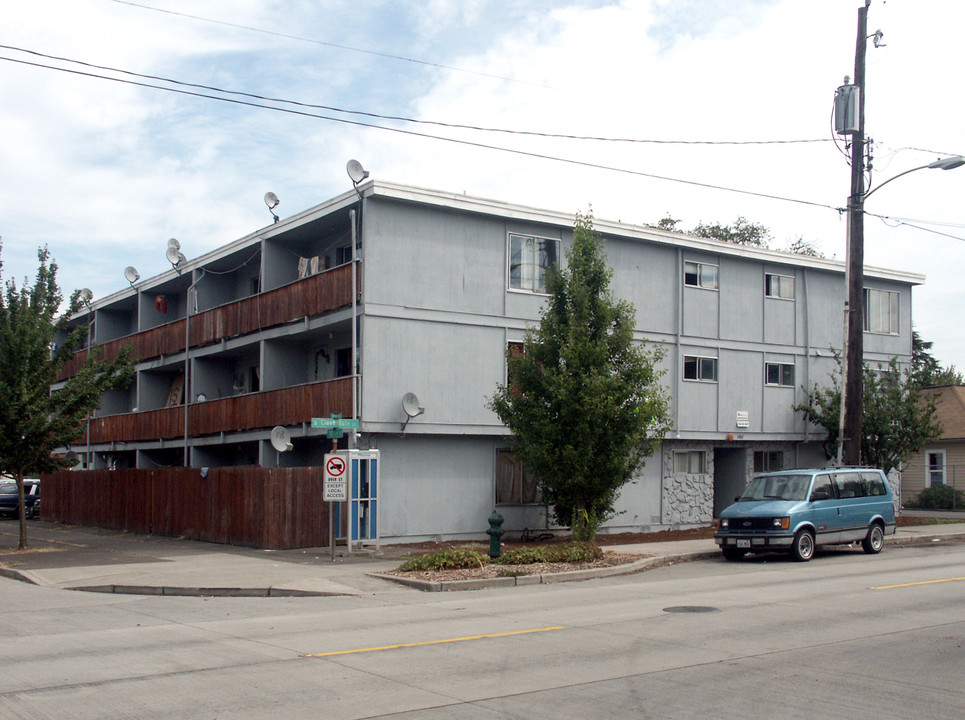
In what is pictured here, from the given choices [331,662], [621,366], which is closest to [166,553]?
[621,366]

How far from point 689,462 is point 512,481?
261 inches

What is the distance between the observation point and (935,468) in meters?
41.7

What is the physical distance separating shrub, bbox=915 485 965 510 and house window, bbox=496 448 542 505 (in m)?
21.7

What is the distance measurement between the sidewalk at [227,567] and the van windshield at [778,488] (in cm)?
171

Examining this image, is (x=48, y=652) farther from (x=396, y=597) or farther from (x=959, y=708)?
(x=959, y=708)

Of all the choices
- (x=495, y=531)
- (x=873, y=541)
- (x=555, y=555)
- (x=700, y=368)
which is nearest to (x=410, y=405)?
(x=495, y=531)

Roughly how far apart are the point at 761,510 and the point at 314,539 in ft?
33.0

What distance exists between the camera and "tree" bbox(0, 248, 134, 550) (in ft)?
73.0

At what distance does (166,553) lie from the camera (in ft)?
72.3

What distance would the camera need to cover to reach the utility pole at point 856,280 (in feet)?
74.9

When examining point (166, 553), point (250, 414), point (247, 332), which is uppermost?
point (247, 332)

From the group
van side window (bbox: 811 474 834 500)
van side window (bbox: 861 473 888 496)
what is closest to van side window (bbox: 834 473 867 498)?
van side window (bbox: 861 473 888 496)

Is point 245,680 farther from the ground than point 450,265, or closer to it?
closer to it

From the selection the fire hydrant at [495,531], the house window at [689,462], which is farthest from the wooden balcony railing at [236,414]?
the house window at [689,462]
